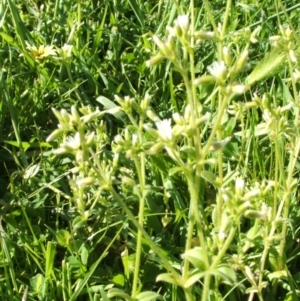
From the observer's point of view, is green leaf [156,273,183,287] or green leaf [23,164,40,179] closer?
green leaf [156,273,183,287]

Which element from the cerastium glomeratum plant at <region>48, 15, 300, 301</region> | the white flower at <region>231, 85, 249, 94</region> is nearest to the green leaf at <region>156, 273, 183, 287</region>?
the cerastium glomeratum plant at <region>48, 15, 300, 301</region>

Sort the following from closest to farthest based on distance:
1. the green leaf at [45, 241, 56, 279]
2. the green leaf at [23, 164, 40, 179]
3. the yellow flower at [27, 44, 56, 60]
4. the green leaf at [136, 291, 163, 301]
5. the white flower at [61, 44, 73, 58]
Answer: the green leaf at [136, 291, 163, 301], the green leaf at [45, 241, 56, 279], the green leaf at [23, 164, 40, 179], the white flower at [61, 44, 73, 58], the yellow flower at [27, 44, 56, 60]

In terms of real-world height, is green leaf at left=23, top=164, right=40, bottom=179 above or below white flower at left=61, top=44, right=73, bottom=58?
below

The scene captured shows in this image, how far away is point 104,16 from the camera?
2.79 m

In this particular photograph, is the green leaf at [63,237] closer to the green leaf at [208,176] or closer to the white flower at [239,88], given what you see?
the green leaf at [208,176]

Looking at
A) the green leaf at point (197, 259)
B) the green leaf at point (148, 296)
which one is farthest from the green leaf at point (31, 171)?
the green leaf at point (197, 259)

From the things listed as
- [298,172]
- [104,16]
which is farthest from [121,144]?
[104,16]

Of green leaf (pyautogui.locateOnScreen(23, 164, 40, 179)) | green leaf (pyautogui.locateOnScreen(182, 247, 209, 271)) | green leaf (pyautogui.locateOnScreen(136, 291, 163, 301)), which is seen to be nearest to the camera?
green leaf (pyautogui.locateOnScreen(182, 247, 209, 271))

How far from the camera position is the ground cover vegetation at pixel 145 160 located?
1.47m

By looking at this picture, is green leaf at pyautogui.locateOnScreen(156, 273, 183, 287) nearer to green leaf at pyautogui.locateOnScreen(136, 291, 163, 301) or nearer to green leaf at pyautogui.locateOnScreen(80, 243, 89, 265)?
green leaf at pyautogui.locateOnScreen(136, 291, 163, 301)

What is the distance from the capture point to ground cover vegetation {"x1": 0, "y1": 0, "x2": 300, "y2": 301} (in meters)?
1.47

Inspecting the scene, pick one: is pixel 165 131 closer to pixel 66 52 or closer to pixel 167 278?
pixel 167 278

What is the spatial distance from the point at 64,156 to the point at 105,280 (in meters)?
0.54

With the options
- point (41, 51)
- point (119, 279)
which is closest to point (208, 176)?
point (119, 279)
